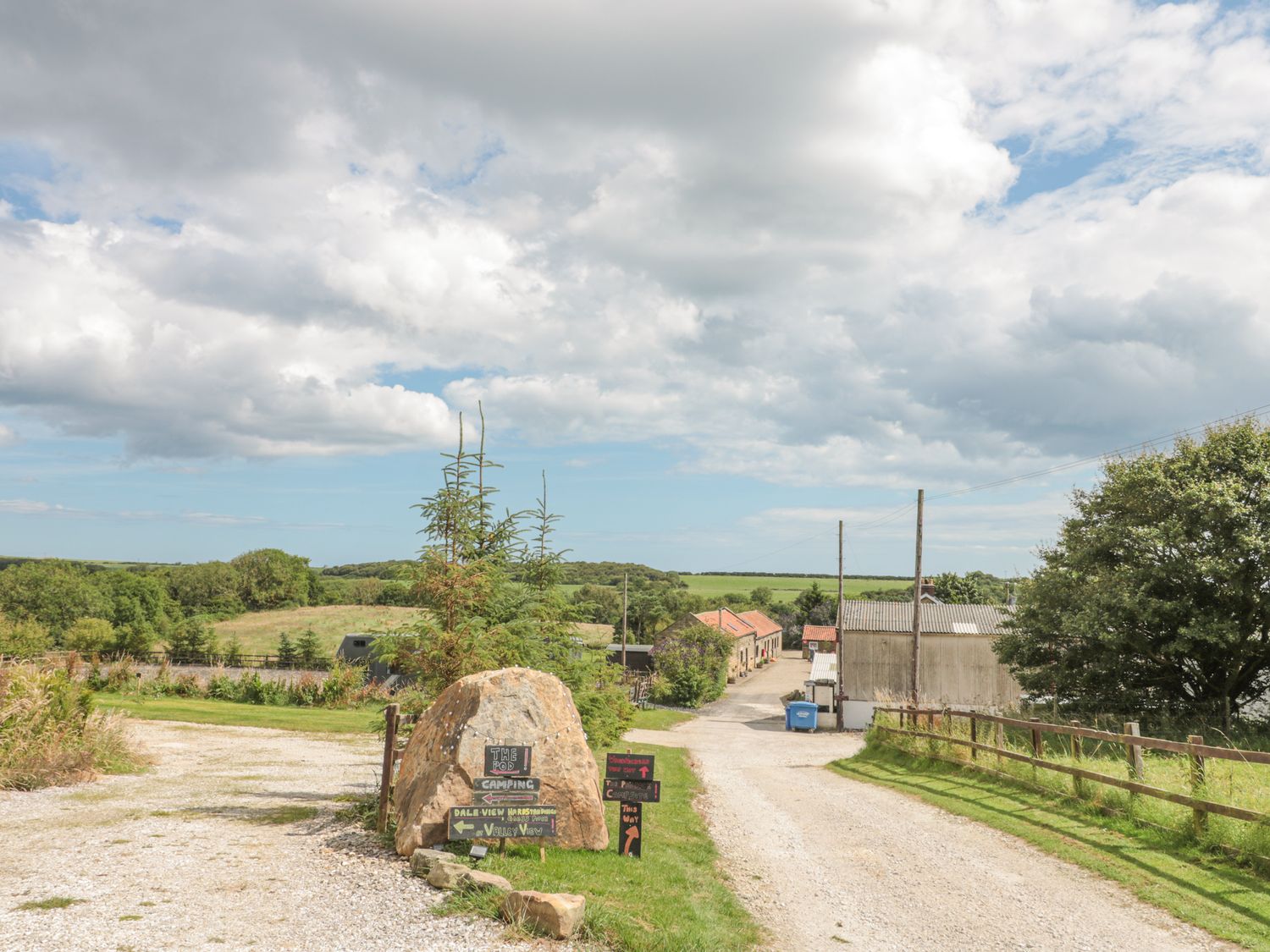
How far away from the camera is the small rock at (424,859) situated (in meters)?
8.14

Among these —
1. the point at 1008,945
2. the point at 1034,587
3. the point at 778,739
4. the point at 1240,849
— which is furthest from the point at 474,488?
the point at 778,739

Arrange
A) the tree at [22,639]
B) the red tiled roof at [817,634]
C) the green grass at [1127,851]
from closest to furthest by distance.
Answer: the green grass at [1127,851] < the tree at [22,639] < the red tiled roof at [817,634]

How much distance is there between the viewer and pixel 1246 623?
74.5ft

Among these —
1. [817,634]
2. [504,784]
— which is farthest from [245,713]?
[817,634]

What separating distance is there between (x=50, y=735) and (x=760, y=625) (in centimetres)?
7370

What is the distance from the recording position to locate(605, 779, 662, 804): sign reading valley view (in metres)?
9.70

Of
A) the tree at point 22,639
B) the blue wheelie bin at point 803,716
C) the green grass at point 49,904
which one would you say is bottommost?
the blue wheelie bin at point 803,716

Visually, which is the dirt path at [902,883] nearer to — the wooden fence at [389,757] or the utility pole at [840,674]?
the wooden fence at [389,757]

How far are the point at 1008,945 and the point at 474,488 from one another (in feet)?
29.4

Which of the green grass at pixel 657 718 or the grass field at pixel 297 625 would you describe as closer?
the green grass at pixel 657 718

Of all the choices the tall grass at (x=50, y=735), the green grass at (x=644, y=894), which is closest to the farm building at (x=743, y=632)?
the tall grass at (x=50, y=735)

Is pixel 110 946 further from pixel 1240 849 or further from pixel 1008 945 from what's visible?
pixel 1240 849

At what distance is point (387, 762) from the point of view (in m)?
10.2

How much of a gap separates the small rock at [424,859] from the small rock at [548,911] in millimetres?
1144
